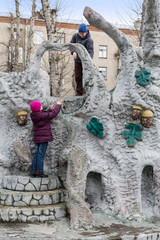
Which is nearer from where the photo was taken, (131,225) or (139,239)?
(139,239)

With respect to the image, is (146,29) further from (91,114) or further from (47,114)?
(47,114)

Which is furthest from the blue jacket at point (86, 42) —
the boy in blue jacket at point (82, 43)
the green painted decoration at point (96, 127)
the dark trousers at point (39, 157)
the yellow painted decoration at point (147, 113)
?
the dark trousers at point (39, 157)

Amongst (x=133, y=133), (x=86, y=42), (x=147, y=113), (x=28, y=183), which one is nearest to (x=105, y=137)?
(x=133, y=133)

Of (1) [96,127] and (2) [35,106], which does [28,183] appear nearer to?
(2) [35,106]

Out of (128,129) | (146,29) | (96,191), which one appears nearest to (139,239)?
(96,191)

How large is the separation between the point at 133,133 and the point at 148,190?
0.89 meters

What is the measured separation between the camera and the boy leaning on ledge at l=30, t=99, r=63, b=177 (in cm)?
464

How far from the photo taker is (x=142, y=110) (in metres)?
4.71

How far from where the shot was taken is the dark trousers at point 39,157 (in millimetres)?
4680

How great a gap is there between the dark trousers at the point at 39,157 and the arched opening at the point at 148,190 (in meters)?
1.53

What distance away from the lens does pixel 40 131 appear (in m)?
4.72

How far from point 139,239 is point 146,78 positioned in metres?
2.29

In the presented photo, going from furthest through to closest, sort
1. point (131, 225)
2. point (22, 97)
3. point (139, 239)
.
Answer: point (22, 97) < point (131, 225) < point (139, 239)

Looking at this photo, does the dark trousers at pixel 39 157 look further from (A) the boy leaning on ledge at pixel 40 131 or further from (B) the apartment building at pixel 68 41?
(B) the apartment building at pixel 68 41
